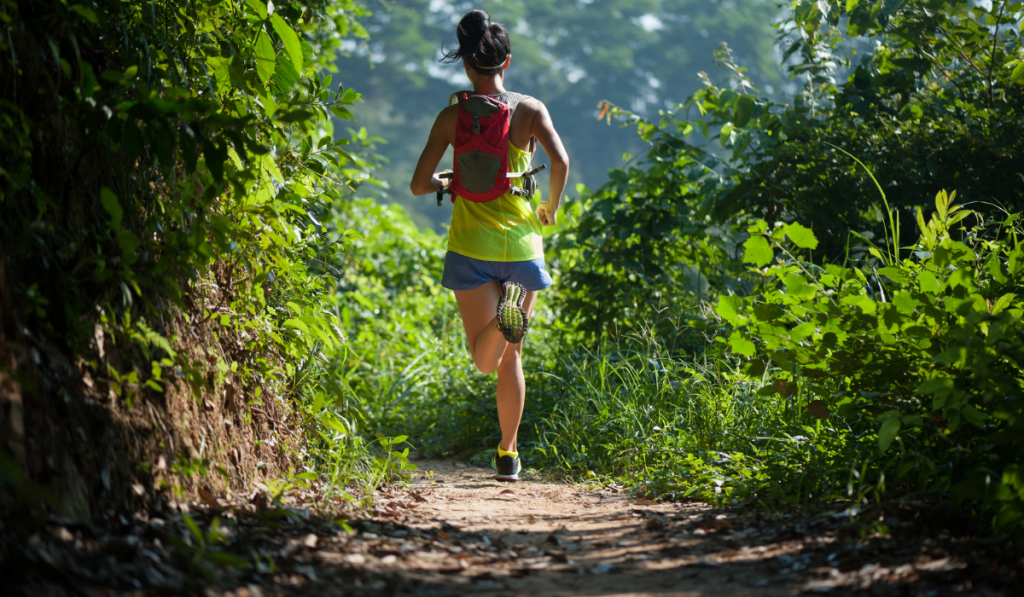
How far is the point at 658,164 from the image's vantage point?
460 centimetres

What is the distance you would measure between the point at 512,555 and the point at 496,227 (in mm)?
1448

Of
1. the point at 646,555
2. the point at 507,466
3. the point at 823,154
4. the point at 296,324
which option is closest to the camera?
the point at 646,555

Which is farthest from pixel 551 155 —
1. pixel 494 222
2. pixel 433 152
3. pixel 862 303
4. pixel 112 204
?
pixel 112 204

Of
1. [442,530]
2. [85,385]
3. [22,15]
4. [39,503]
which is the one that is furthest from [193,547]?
[22,15]

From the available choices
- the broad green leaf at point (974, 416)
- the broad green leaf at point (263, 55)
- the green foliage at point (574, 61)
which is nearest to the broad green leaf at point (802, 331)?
the broad green leaf at point (974, 416)

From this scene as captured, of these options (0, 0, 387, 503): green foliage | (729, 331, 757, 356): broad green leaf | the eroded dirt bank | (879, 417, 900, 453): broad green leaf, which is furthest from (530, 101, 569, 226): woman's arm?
(879, 417, 900, 453): broad green leaf

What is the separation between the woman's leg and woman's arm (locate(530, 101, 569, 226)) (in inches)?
14.7

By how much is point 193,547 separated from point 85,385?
0.50 metres

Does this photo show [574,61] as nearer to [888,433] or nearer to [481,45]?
[481,45]

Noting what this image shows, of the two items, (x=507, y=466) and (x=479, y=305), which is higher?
(x=479, y=305)

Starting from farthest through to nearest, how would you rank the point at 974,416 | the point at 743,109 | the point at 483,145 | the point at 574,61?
the point at 574,61
the point at 743,109
the point at 483,145
the point at 974,416

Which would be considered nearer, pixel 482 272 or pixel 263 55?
pixel 263 55

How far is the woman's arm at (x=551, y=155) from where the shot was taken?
3061 millimetres

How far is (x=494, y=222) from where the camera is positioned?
3094 millimetres
